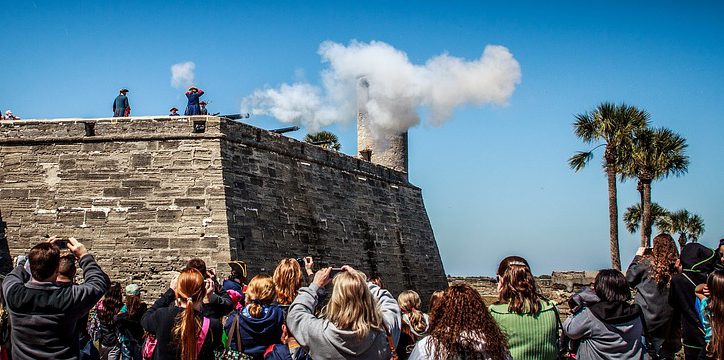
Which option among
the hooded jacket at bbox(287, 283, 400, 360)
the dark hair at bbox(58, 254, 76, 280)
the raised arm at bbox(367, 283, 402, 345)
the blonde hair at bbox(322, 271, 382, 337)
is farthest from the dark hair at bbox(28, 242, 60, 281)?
the raised arm at bbox(367, 283, 402, 345)

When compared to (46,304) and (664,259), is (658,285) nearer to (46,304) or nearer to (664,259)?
(664,259)

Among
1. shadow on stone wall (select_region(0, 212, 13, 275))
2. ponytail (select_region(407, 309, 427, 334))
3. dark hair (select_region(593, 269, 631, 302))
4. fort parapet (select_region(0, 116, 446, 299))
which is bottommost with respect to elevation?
ponytail (select_region(407, 309, 427, 334))

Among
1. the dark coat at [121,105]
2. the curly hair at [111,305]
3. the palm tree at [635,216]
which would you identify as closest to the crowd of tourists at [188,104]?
the dark coat at [121,105]

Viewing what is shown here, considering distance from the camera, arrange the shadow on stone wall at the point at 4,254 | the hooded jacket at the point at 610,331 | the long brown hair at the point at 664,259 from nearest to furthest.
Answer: the hooded jacket at the point at 610,331 → the long brown hair at the point at 664,259 → the shadow on stone wall at the point at 4,254

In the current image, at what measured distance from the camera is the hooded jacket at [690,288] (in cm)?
638

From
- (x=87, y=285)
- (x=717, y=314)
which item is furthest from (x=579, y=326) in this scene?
(x=87, y=285)

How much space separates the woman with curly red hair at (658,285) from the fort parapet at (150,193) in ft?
32.6

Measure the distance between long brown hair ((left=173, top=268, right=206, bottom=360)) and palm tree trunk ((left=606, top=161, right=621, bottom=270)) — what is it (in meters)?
21.0

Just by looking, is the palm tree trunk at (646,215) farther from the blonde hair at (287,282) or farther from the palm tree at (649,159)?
the blonde hair at (287,282)

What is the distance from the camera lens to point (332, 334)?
16.0 feet

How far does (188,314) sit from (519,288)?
7.14ft

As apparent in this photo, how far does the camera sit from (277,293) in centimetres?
625

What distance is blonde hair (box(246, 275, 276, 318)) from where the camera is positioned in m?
6.11

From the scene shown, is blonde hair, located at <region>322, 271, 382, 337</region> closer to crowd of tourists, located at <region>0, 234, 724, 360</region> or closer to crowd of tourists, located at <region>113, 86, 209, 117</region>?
crowd of tourists, located at <region>0, 234, 724, 360</region>
